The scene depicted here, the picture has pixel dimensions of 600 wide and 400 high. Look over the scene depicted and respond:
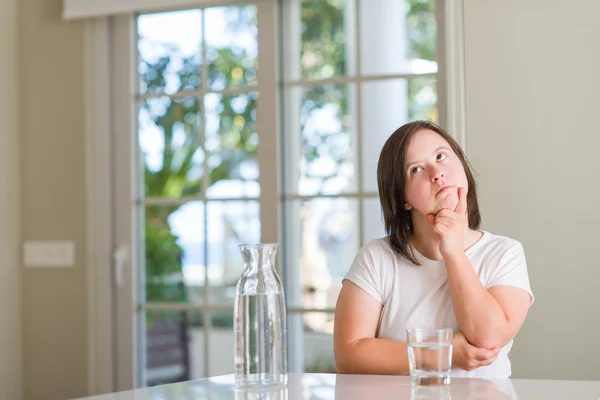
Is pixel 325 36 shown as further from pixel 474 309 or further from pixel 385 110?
pixel 474 309

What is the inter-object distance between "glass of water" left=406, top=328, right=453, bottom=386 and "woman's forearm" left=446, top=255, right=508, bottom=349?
0.37m

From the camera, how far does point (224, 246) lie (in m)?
3.32

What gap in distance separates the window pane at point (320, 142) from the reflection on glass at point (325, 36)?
0.24ft

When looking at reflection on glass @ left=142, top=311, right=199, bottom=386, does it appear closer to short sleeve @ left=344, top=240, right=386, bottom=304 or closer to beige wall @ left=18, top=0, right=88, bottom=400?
beige wall @ left=18, top=0, right=88, bottom=400

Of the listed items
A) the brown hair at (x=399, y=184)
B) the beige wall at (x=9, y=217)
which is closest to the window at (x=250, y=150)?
the beige wall at (x=9, y=217)

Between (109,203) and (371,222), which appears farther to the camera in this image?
(109,203)

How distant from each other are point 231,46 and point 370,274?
171cm

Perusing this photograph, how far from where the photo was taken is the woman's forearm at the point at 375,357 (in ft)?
5.43

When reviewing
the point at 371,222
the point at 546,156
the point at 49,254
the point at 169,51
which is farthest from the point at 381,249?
the point at 49,254

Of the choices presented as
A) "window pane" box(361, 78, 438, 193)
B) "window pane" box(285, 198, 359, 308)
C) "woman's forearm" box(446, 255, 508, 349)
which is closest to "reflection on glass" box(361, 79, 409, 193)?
"window pane" box(361, 78, 438, 193)

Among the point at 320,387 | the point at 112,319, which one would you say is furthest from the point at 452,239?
the point at 112,319

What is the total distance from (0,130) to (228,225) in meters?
1.09

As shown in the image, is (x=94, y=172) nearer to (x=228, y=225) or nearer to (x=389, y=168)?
(x=228, y=225)

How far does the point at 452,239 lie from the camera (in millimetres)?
1716
